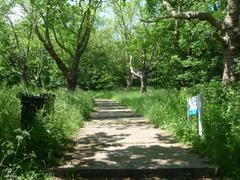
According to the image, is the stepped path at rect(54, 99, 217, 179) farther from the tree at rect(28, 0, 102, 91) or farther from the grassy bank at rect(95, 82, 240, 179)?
the tree at rect(28, 0, 102, 91)

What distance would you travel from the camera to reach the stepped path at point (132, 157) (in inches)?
293

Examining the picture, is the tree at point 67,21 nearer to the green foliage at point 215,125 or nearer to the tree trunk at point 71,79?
the tree trunk at point 71,79

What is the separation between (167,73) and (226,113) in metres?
14.0

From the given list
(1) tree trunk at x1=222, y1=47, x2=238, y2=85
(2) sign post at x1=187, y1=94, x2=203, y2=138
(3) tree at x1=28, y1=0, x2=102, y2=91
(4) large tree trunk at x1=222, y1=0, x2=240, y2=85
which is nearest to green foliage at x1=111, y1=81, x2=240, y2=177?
(2) sign post at x1=187, y1=94, x2=203, y2=138

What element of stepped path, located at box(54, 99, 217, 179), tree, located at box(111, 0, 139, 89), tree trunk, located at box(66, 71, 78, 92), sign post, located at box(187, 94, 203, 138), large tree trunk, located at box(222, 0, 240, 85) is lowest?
stepped path, located at box(54, 99, 217, 179)

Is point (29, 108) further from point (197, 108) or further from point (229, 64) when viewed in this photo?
point (229, 64)

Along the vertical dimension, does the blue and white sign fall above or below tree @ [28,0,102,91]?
below

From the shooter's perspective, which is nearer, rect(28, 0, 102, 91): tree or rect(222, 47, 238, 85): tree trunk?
rect(222, 47, 238, 85): tree trunk

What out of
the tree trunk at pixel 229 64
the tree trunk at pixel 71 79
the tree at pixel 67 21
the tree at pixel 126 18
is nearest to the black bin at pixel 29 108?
the tree trunk at pixel 229 64

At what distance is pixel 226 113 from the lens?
956 centimetres

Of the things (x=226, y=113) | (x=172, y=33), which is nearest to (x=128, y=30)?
(x=172, y=33)

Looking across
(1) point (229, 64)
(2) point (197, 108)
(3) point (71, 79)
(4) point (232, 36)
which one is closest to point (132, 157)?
(2) point (197, 108)

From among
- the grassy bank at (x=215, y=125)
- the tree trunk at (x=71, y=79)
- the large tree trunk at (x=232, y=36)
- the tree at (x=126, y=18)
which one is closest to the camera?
the grassy bank at (x=215, y=125)

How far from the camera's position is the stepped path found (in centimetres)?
745
